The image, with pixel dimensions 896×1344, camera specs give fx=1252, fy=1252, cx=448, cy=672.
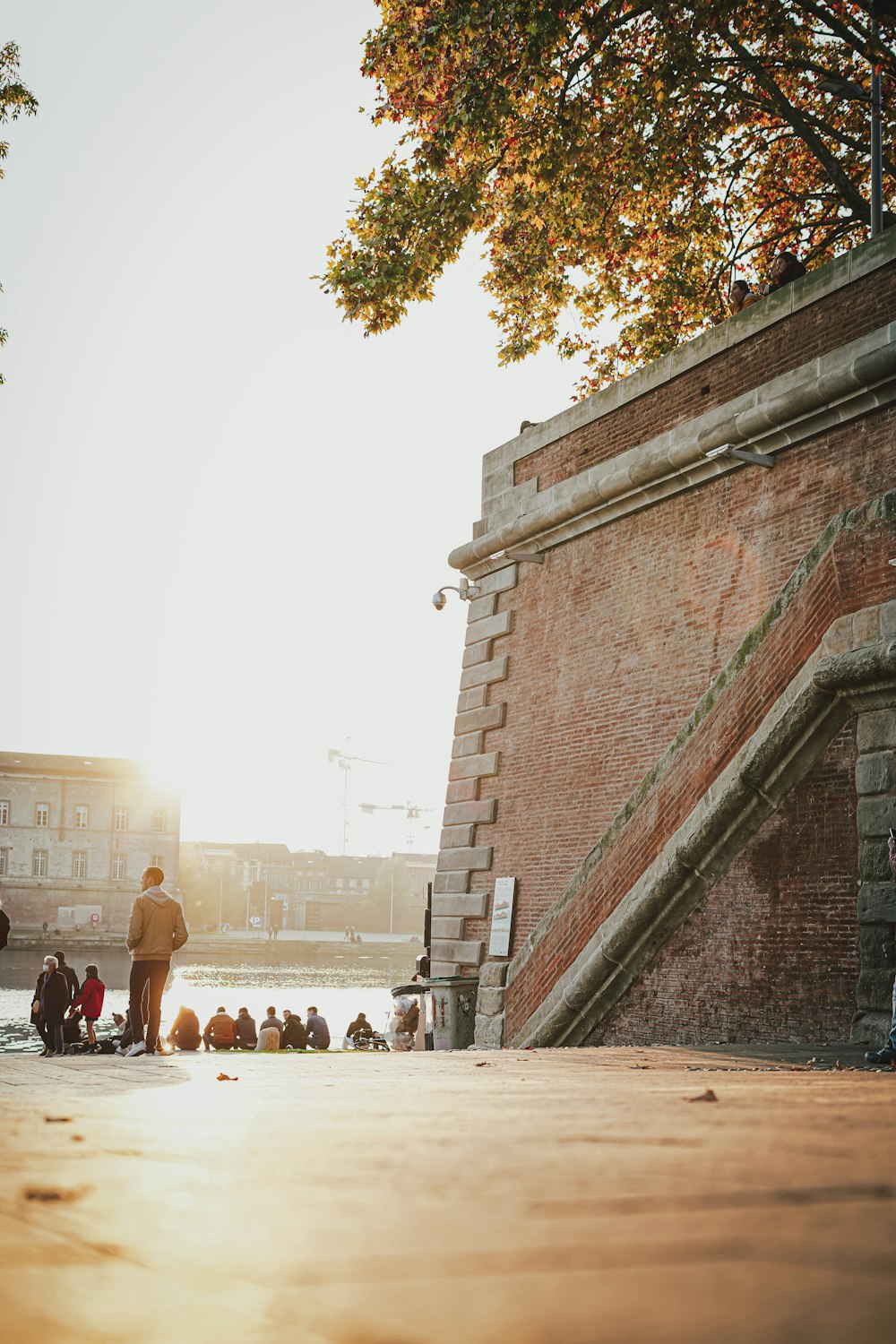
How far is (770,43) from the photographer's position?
17.5 metres

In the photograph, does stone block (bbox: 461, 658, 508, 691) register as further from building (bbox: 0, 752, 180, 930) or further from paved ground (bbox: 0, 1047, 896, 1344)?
building (bbox: 0, 752, 180, 930)

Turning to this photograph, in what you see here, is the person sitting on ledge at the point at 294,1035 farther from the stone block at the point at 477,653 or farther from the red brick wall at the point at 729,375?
the red brick wall at the point at 729,375

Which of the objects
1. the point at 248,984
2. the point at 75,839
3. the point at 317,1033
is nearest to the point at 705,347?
the point at 317,1033

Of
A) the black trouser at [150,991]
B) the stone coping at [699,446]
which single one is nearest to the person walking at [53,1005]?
the black trouser at [150,991]

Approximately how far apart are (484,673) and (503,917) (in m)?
3.29

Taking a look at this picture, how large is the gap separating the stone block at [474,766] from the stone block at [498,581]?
222cm

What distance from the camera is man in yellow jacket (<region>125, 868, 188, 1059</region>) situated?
10562 millimetres

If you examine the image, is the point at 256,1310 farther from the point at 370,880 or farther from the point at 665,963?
the point at 370,880

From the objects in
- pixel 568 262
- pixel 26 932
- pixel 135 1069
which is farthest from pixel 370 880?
pixel 135 1069

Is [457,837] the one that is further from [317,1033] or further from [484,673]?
[317,1033]

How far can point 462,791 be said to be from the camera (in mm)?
16688

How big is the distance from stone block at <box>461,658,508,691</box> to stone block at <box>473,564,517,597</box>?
970 mm

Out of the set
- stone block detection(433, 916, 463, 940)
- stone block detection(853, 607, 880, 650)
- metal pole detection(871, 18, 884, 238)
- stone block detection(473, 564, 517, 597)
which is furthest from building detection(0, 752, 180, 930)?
stone block detection(853, 607, 880, 650)

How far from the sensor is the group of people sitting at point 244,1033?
19.4 metres
